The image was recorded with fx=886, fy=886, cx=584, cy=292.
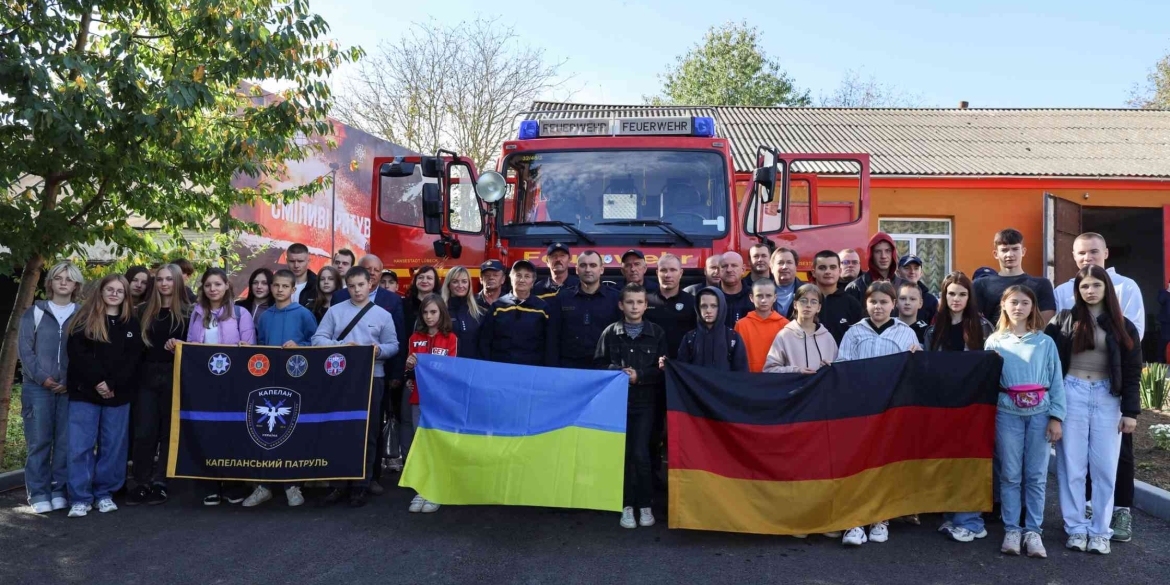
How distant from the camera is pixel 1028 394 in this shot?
227 inches

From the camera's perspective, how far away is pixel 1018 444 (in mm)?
5844

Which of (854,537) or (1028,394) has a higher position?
(1028,394)

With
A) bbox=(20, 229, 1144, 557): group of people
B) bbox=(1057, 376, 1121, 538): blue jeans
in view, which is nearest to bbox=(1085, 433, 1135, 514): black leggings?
bbox=(20, 229, 1144, 557): group of people

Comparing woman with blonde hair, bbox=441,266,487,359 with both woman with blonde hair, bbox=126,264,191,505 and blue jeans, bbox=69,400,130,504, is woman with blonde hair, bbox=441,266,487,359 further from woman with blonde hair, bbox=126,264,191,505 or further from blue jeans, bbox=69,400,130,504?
blue jeans, bbox=69,400,130,504

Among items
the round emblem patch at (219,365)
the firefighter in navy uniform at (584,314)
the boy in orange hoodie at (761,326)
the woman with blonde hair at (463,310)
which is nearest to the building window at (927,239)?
the boy in orange hoodie at (761,326)

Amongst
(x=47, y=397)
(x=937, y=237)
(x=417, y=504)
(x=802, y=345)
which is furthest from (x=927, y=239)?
(x=47, y=397)

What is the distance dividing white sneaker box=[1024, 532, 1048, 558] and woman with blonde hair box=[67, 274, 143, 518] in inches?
254

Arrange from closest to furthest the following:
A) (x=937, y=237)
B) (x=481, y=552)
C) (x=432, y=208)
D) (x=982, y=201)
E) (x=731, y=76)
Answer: (x=481, y=552) → (x=432, y=208) → (x=982, y=201) → (x=937, y=237) → (x=731, y=76)

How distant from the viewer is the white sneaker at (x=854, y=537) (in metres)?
5.79

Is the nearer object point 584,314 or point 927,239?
point 584,314

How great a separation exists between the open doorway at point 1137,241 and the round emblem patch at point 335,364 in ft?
67.4

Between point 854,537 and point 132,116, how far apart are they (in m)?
6.79

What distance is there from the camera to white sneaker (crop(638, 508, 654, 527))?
6273mm

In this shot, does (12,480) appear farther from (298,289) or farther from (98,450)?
(298,289)
